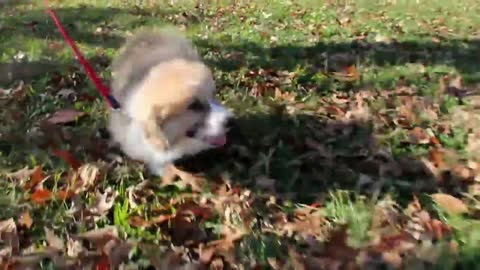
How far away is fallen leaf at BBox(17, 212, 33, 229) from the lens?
298cm

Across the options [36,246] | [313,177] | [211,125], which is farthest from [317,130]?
[36,246]

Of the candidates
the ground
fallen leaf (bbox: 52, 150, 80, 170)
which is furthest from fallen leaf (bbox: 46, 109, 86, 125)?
fallen leaf (bbox: 52, 150, 80, 170)

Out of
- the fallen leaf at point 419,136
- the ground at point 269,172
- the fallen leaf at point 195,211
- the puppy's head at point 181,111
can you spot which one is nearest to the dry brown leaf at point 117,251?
the ground at point 269,172

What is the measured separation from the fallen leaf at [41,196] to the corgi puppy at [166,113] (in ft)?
1.75

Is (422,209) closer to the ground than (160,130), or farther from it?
closer to the ground

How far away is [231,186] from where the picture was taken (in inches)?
133

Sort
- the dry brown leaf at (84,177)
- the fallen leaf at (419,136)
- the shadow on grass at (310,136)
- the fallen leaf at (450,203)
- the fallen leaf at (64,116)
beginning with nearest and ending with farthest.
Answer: the fallen leaf at (450,203), the dry brown leaf at (84,177), the shadow on grass at (310,136), the fallen leaf at (419,136), the fallen leaf at (64,116)

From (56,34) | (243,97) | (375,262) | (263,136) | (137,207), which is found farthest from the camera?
(56,34)

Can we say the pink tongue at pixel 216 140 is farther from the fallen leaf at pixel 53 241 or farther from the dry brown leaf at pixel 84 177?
the fallen leaf at pixel 53 241

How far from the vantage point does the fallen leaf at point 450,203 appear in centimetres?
296

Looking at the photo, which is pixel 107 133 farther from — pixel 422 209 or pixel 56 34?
pixel 56 34

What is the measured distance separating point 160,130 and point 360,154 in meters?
1.22

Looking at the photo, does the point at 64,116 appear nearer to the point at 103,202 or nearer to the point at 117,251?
the point at 103,202

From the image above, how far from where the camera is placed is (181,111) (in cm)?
314
